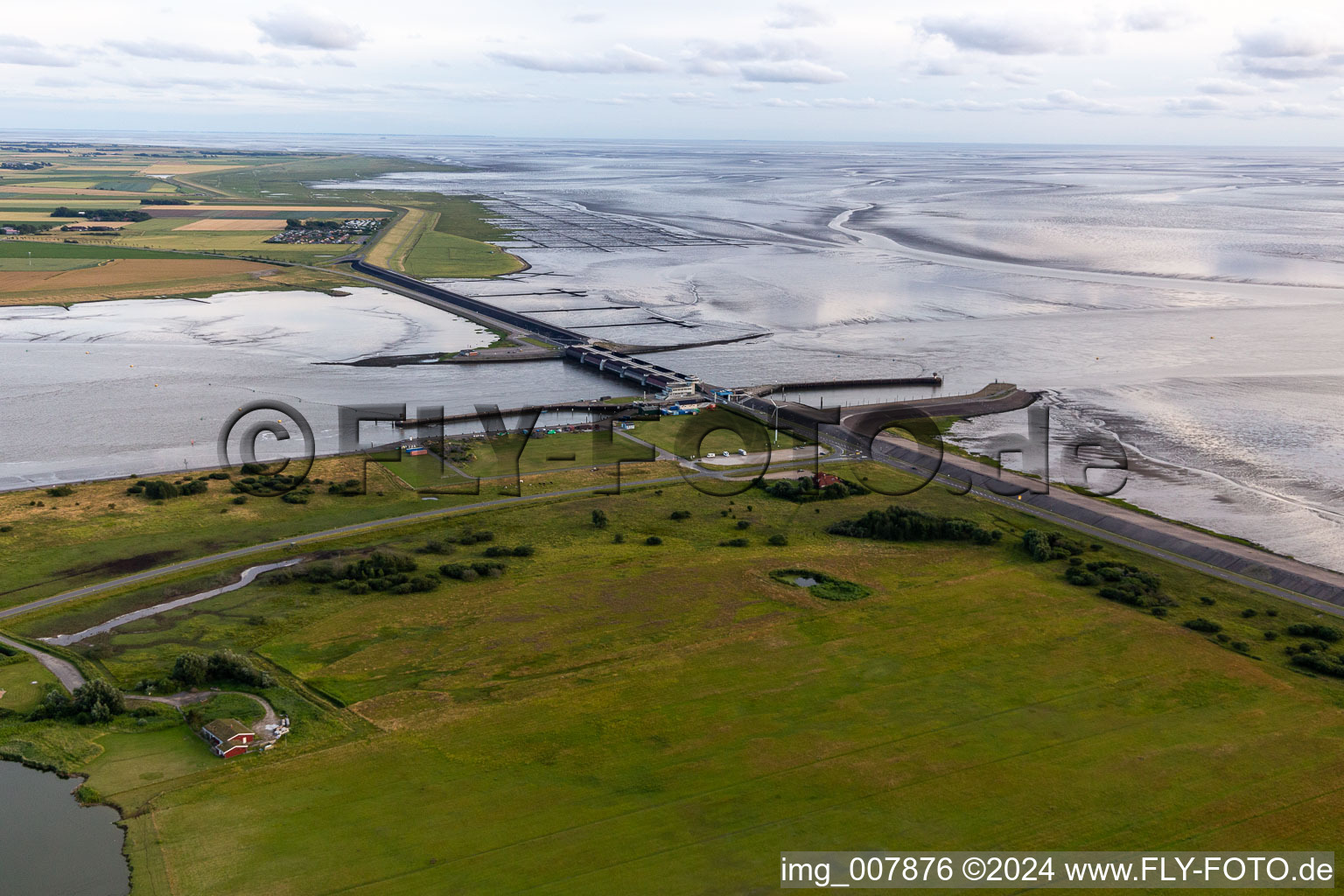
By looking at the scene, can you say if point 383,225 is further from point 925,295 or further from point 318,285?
point 925,295

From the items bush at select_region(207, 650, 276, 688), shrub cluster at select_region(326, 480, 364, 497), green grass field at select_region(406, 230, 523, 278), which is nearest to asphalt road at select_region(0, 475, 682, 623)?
shrub cluster at select_region(326, 480, 364, 497)

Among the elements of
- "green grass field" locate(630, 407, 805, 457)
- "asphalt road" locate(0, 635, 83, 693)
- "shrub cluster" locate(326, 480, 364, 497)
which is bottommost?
"asphalt road" locate(0, 635, 83, 693)

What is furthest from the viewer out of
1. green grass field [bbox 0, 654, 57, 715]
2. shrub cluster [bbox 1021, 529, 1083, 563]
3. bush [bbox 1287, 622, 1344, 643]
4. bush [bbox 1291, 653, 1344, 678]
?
shrub cluster [bbox 1021, 529, 1083, 563]

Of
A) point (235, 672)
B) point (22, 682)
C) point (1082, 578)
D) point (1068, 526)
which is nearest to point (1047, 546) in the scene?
point (1082, 578)

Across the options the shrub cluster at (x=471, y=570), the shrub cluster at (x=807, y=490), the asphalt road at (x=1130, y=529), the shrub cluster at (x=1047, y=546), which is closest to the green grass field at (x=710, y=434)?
the asphalt road at (x=1130, y=529)

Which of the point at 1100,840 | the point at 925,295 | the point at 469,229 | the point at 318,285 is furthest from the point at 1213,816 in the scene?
the point at 469,229

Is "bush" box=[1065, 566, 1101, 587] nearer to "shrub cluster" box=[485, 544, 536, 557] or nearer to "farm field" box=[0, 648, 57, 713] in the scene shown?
"shrub cluster" box=[485, 544, 536, 557]

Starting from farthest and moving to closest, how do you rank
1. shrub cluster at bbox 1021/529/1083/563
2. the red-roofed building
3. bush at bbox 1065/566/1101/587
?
1. shrub cluster at bbox 1021/529/1083/563
2. bush at bbox 1065/566/1101/587
3. the red-roofed building
